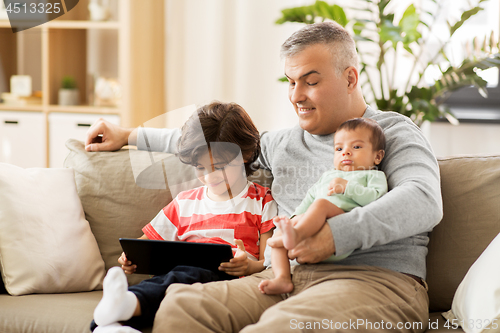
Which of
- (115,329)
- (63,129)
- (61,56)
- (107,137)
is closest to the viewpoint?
(115,329)

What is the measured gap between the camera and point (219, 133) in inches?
51.6

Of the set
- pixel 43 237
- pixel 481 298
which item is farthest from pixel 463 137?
pixel 43 237

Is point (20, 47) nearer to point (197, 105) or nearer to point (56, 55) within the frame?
point (56, 55)

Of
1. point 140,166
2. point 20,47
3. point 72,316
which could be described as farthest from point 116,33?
point 72,316

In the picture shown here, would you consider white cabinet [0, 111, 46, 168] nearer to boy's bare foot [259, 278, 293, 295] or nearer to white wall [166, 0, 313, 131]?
white wall [166, 0, 313, 131]

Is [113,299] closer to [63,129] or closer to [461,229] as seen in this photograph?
[461,229]

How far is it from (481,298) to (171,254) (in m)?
0.75

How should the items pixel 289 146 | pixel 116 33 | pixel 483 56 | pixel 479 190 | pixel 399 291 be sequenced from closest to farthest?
pixel 399 291 < pixel 479 190 < pixel 289 146 < pixel 483 56 < pixel 116 33

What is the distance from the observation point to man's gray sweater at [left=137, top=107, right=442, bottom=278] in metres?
1.04

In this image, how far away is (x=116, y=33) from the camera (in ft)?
10.3

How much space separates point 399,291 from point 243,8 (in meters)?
2.33

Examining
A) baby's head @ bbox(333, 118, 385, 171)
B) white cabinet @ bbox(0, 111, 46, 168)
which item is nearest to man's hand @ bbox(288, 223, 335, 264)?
baby's head @ bbox(333, 118, 385, 171)

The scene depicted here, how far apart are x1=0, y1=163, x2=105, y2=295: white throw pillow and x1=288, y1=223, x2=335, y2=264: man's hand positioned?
69cm

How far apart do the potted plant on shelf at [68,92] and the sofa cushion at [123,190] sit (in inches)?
58.4
